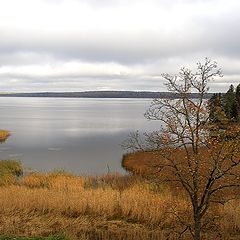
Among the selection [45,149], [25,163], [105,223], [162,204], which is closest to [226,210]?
[162,204]

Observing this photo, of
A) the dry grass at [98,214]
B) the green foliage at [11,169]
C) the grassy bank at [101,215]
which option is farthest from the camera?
the green foliage at [11,169]

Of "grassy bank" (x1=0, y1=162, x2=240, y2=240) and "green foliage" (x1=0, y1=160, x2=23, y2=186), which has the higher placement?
"grassy bank" (x1=0, y1=162, x2=240, y2=240)

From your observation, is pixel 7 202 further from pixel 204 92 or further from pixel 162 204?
pixel 204 92

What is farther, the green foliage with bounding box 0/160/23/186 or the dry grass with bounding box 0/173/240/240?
the green foliage with bounding box 0/160/23/186

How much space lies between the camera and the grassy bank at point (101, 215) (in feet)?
43.1

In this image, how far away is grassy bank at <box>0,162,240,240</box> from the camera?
13141 millimetres

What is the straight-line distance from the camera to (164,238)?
41.7ft

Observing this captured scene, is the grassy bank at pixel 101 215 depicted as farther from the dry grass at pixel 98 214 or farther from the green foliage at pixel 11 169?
the green foliage at pixel 11 169

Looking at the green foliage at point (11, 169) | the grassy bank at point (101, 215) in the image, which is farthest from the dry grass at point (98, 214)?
the green foliage at point (11, 169)

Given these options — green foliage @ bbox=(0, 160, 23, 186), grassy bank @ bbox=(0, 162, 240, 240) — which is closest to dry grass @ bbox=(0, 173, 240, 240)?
grassy bank @ bbox=(0, 162, 240, 240)

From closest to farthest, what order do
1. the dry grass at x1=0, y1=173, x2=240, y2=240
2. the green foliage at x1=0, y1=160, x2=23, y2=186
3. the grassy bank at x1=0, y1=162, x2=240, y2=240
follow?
1. the grassy bank at x1=0, y1=162, x2=240, y2=240
2. the dry grass at x1=0, y1=173, x2=240, y2=240
3. the green foliage at x1=0, y1=160, x2=23, y2=186

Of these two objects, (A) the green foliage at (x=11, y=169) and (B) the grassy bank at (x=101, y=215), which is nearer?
(B) the grassy bank at (x=101, y=215)

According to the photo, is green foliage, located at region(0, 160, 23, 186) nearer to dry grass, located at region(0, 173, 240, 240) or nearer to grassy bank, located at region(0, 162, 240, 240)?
dry grass, located at region(0, 173, 240, 240)

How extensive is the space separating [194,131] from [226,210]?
5777 mm
